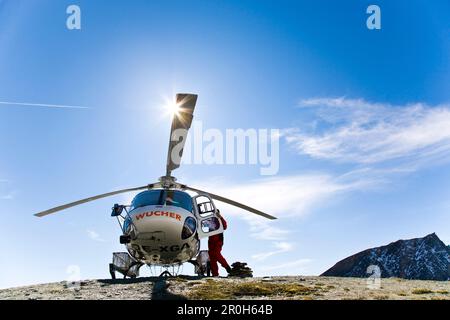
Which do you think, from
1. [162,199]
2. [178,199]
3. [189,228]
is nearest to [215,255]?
[189,228]

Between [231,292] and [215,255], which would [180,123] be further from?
[231,292]

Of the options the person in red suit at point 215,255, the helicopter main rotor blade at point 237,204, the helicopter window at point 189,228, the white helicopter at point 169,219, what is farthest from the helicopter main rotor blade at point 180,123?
the person in red suit at point 215,255

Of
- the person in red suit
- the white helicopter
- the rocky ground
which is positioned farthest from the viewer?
the person in red suit

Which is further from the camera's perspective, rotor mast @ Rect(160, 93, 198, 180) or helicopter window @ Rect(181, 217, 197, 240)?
rotor mast @ Rect(160, 93, 198, 180)

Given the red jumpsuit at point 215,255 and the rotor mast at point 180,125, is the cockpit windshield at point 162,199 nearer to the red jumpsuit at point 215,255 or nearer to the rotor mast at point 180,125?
the rotor mast at point 180,125

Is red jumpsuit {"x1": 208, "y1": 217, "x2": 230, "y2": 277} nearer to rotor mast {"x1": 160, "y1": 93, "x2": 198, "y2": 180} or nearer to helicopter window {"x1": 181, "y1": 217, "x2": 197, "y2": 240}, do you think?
helicopter window {"x1": 181, "y1": 217, "x2": 197, "y2": 240}

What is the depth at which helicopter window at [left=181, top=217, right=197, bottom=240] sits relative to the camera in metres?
17.0

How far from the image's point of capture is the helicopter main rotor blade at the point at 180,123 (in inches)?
679

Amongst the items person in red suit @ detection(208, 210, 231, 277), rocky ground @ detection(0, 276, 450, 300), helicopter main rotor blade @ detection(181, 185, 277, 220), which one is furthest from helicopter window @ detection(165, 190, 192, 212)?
rocky ground @ detection(0, 276, 450, 300)

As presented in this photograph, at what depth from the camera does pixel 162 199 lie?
17.3 meters

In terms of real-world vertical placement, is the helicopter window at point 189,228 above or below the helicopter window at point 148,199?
below
